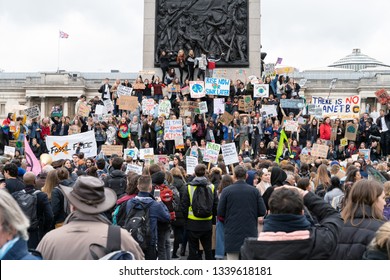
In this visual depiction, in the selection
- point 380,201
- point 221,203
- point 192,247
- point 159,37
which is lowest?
point 192,247

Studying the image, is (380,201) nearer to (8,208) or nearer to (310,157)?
(8,208)

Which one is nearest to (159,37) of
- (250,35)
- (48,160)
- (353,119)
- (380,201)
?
(250,35)

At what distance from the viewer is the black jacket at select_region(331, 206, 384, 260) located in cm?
495

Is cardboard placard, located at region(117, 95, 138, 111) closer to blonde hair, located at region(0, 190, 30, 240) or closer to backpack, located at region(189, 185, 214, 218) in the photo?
backpack, located at region(189, 185, 214, 218)

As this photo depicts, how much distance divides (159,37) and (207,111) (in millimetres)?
4749

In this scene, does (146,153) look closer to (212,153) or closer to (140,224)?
(212,153)

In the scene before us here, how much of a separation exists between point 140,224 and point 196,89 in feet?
54.7

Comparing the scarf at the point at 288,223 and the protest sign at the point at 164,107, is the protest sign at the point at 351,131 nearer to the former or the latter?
the protest sign at the point at 164,107

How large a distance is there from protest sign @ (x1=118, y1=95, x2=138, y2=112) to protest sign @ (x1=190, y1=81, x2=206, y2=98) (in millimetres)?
2103

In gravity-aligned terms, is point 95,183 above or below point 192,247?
above

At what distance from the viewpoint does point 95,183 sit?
4.86 metres

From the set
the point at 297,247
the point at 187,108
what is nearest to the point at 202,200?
the point at 297,247

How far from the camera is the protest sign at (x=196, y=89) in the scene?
Answer: 79.2ft

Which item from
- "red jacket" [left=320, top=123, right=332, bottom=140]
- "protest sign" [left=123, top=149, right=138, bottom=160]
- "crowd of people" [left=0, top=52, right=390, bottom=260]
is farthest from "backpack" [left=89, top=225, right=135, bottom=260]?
"red jacket" [left=320, top=123, right=332, bottom=140]
